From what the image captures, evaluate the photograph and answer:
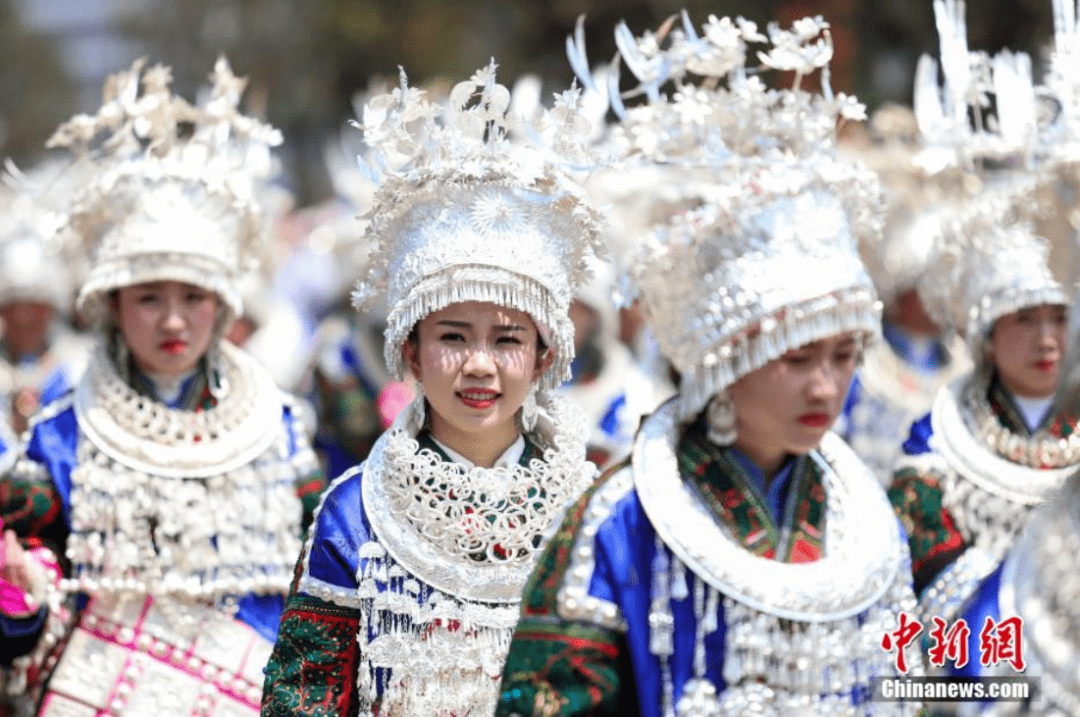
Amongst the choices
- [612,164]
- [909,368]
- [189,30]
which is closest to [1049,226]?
[612,164]

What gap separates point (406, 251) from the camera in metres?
4.54

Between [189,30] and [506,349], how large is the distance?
2116cm

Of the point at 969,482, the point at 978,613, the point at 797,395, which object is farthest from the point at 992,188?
the point at 797,395

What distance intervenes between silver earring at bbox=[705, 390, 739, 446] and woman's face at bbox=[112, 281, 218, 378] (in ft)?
7.64

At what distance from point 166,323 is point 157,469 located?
46 cm

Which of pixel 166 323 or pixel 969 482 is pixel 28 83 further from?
pixel 969 482

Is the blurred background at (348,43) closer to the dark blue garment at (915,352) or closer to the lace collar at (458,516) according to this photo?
the dark blue garment at (915,352)

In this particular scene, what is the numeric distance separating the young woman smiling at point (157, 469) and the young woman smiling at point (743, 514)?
197 cm

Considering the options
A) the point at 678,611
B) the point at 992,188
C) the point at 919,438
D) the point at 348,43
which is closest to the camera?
the point at 678,611

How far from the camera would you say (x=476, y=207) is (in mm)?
4508

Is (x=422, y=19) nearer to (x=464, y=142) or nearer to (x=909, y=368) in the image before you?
(x=909, y=368)

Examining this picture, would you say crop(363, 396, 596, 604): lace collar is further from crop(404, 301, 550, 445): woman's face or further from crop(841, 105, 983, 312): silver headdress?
crop(841, 105, 983, 312): silver headdress

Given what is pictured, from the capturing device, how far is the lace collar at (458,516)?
4.35 meters

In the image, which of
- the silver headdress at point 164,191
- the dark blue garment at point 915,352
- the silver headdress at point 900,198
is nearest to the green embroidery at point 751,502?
the silver headdress at point 164,191
